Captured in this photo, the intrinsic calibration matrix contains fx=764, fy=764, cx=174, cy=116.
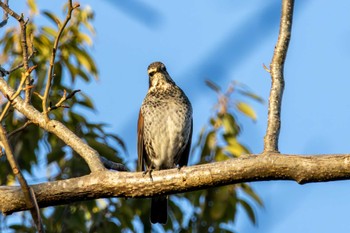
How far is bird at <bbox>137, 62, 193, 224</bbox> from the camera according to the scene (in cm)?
657

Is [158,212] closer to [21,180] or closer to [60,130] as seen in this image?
[60,130]

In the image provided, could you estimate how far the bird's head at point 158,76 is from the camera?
7.16 meters

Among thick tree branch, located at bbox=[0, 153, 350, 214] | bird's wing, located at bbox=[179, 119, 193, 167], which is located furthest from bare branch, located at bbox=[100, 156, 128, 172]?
bird's wing, located at bbox=[179, 119, 193, 167]

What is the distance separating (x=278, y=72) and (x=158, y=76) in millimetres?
2917

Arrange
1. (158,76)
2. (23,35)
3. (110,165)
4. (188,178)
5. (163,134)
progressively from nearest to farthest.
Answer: (188,178), (23,35), (110,165), (163,134), (158,76)

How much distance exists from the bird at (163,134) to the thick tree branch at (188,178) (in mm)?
2354

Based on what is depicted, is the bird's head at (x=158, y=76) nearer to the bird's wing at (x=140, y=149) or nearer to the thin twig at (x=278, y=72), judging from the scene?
the bird's wing at (x=140, y=149)

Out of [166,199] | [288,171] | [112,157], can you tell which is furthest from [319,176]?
[166,199]

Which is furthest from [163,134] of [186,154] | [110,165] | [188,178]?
[188,178]

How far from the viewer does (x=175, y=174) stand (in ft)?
13.0

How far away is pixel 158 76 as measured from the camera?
721 centimetres

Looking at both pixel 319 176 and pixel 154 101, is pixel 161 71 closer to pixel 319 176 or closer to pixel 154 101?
pixel 154 101

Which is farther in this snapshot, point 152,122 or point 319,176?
point 152,122

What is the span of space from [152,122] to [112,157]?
2.54 ft
